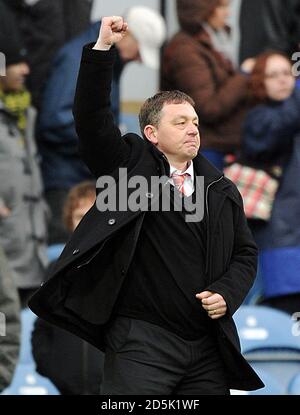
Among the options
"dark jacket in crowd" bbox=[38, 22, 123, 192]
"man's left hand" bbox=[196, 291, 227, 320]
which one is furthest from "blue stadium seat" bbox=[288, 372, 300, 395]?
"man's left hand" bbox=[196, 291, 227, 320]

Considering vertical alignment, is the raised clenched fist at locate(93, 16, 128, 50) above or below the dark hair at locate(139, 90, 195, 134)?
above

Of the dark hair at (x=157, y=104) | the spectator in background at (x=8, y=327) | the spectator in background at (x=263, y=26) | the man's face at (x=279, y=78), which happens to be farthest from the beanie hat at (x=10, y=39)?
the dark hair at (x=157, y=104)

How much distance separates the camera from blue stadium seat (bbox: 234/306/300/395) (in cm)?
711

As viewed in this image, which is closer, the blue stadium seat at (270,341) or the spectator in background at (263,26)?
the blue stadium seat at (270,341)

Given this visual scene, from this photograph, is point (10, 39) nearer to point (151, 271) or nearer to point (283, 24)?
point (283, 24)

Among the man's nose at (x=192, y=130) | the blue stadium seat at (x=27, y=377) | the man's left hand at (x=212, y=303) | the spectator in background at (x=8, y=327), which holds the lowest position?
the blue stadium seat at (x=27, y=377)

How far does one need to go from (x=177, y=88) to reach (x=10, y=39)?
3.26 feet

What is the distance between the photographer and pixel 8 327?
5980mm

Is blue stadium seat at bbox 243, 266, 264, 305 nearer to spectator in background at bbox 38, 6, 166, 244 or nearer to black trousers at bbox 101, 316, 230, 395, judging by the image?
spectator in background at bbox 38, 6, 166, 244

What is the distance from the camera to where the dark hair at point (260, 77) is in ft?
24.0

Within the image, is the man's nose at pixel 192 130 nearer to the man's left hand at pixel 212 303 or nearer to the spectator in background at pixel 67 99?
the man's left hand at pixel 212 303

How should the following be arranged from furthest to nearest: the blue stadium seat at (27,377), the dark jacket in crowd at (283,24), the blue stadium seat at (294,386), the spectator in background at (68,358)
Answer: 1. the dark jacket in crowd at (283,24)
2. the blue stadium seat at (294,386)
3. the blue stadium seat at (27,377)
4. the spectator in background at (68,358)

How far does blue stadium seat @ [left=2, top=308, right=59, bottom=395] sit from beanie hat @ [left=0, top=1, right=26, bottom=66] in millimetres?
1410

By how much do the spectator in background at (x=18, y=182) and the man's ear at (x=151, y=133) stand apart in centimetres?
261
